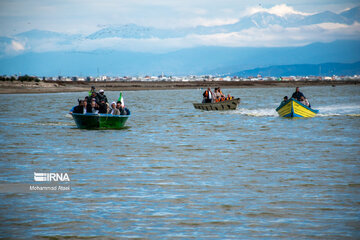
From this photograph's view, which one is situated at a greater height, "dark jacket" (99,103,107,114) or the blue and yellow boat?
"dark jacket" (99,103,107,114)

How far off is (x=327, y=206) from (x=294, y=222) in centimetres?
170

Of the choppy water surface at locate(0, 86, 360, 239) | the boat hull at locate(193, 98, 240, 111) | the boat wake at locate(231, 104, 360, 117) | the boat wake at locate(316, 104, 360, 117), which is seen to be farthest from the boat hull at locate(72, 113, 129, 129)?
the boat wake at locate(316, 104, 360, 117)

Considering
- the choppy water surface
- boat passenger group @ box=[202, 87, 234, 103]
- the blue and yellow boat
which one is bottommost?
the choppy water surface

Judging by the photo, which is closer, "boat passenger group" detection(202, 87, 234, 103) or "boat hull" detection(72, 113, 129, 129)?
"boat hull" detection(72, 113, 129, 129)

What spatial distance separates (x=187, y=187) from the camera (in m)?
14.6

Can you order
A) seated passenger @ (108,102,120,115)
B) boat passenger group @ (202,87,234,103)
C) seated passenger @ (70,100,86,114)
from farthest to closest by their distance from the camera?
1. boat passenger group @ (202,87,234,103)
2. seated passenger @ (108,102,120,115)
3. seated passenger @ (70,100,86,114)

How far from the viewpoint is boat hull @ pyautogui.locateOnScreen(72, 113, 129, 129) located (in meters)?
30.3

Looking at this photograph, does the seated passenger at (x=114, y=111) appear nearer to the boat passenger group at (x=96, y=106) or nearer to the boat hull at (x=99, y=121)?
the boat passenger group at (x=96, y=106)

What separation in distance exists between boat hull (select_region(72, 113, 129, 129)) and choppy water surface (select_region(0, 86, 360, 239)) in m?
2.65

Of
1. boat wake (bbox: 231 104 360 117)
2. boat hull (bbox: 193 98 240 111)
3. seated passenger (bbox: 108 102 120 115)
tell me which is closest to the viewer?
seated passenger (bbox: 108 102 120 115)

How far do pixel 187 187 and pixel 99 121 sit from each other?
16.7 metres

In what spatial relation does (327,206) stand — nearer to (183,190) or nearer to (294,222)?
(294,222)

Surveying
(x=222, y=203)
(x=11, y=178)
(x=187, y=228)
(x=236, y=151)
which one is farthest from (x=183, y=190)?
(x=236, y=151)

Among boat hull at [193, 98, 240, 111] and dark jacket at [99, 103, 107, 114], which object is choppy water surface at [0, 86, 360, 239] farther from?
boat hull at [193, 98, 240, 111]
